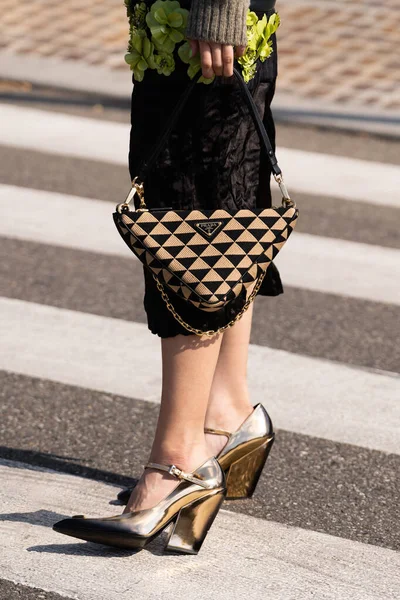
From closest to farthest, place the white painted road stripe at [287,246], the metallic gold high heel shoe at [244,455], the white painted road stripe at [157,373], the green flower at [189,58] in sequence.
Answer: the green flower at [189,58], the metallic gold high heel shoe at [244,455], the white painted road stripe at [157,373], the white painted road stripe at [287,246]

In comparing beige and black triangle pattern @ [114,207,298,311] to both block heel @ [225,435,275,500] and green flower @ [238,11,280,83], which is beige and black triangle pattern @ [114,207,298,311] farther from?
block heel @ [225,435,275,500]

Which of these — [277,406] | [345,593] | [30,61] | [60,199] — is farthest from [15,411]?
[30,61]

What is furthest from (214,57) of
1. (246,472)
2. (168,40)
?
(246,472)

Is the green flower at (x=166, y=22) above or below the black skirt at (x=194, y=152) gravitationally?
above

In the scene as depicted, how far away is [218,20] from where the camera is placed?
7.96 feet

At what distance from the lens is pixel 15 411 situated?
11.3 ft

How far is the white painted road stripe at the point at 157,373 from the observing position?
346 centimetres

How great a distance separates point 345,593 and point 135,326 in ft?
5.90

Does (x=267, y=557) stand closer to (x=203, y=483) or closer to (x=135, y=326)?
(x=203, y=483)

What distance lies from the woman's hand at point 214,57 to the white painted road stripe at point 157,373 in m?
1.24

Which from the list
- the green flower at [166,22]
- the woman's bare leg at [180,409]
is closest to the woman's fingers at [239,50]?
the green flower at [166,22]

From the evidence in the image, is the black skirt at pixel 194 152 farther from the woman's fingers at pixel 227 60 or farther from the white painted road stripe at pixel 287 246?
the white painted road stripe at pixel 287 246

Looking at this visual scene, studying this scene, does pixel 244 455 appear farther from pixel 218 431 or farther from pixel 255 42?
pixel 255 42

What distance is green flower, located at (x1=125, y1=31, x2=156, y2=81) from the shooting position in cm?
255
